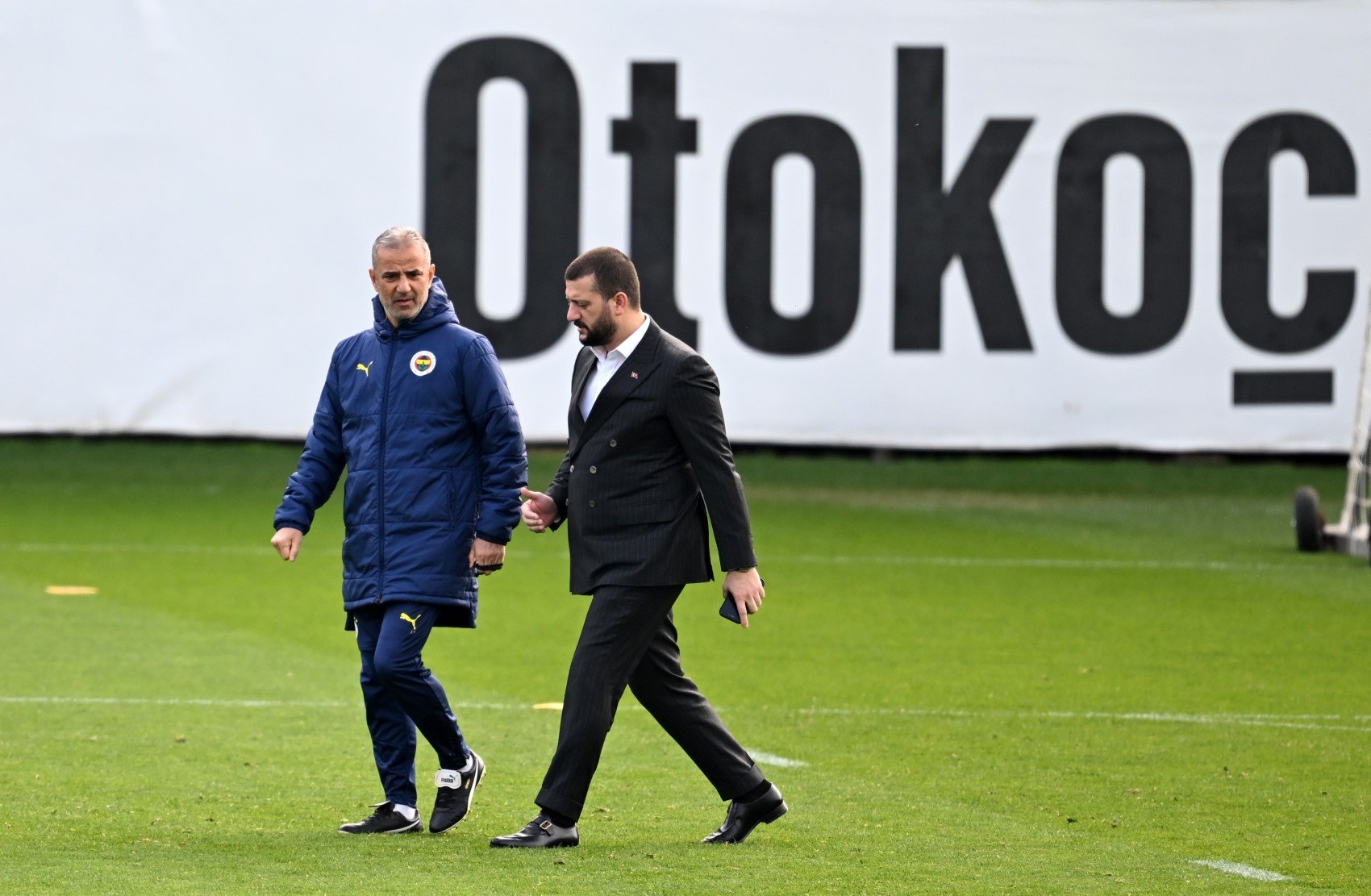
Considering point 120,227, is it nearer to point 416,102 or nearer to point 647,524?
point 416,102

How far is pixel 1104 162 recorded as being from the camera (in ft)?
Result: 68.6

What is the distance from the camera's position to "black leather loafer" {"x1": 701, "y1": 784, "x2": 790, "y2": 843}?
6.09 m

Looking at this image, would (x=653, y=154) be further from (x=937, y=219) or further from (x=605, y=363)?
(x=605, y=363)

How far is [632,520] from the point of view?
596 cm

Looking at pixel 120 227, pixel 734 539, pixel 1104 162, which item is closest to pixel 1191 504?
pixel 1104 162

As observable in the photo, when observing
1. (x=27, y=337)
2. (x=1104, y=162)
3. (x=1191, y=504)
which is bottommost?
(x=1191, y=504)

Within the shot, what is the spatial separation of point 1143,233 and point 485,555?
15.9 meters

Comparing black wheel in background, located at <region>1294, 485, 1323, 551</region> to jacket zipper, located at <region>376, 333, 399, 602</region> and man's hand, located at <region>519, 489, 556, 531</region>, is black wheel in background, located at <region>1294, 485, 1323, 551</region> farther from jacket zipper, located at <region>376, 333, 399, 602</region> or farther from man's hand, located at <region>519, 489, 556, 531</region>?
jacket zipper, located at <region>376, 333, 399, 602</region>

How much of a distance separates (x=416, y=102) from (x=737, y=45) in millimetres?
3159

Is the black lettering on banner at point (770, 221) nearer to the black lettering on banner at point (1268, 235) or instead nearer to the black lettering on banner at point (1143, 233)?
the black lettering on banner at point (1143, 233)

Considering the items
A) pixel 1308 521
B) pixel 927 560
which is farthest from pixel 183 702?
pixel 1308 521

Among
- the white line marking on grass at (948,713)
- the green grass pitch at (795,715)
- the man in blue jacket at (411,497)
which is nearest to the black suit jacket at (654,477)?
the man in blue jacket at (411,497)

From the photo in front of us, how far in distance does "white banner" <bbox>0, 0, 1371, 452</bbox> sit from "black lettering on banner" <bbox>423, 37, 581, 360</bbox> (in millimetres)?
30

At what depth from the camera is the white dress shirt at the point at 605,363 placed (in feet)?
19.7
